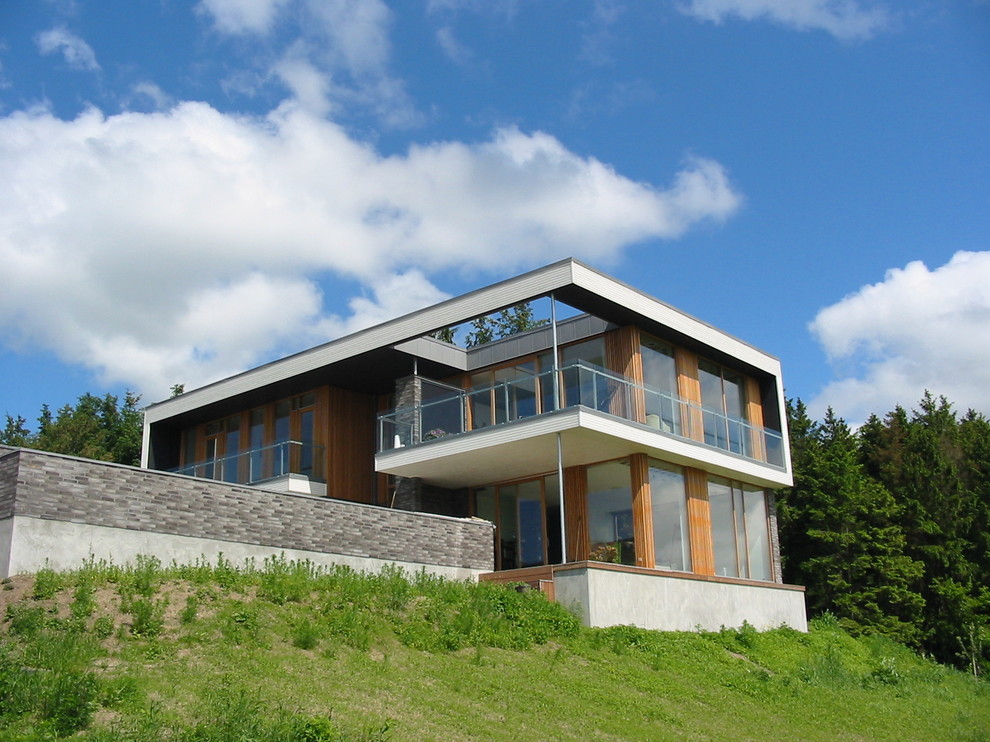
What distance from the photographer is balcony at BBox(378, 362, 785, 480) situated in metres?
19.7

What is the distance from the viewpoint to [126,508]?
1494 centimetres

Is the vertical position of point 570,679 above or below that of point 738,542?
below

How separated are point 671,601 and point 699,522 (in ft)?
10.1

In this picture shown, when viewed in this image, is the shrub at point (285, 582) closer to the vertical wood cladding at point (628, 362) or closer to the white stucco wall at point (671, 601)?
the white stucco wall at point (671, 601)

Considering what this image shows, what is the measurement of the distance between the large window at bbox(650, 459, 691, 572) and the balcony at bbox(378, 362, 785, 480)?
68 centimetres

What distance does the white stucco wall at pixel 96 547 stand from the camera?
1347cm

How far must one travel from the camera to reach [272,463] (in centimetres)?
2508

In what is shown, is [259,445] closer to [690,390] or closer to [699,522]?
[690,390]

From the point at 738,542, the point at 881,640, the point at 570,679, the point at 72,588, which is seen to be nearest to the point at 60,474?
the point at 72,588

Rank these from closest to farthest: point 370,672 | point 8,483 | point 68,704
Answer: point 68,704 → point 370,672 → point 8,483

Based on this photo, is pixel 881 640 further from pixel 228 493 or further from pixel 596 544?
pixel 228 493

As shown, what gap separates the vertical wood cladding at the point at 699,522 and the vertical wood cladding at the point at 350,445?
7.82m

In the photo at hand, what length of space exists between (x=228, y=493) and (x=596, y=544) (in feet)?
26.5

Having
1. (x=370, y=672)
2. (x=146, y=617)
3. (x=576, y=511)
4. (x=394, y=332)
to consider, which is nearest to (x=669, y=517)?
(x=576, y=511)
